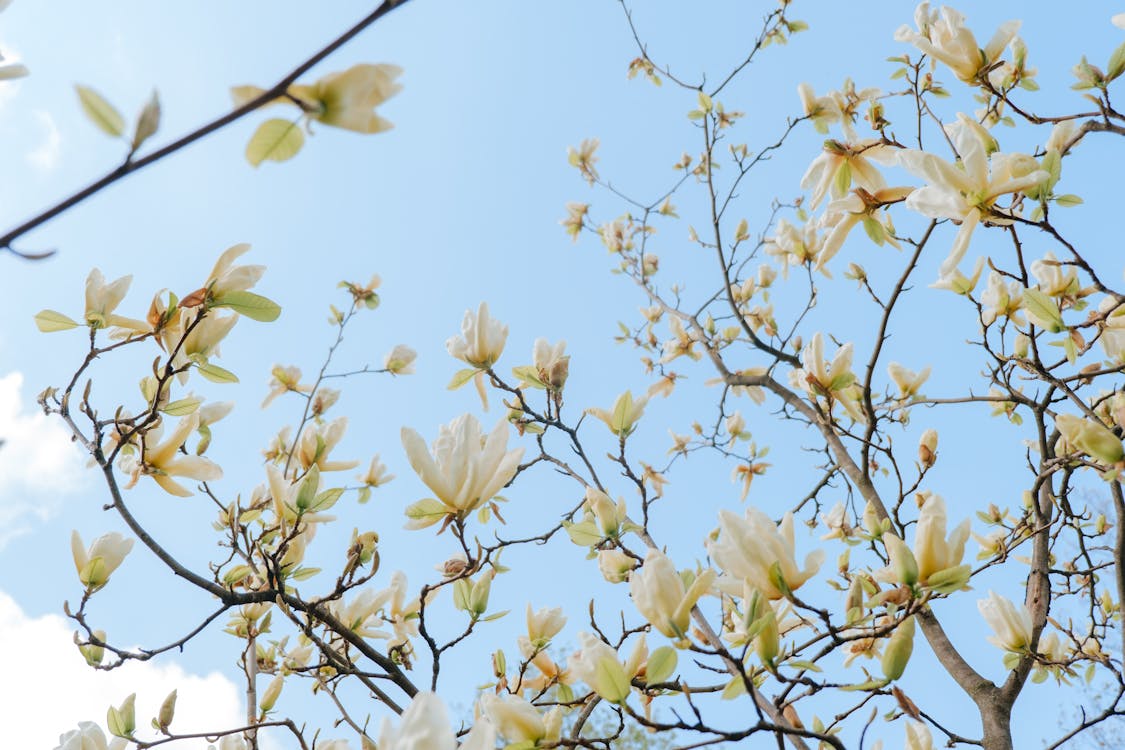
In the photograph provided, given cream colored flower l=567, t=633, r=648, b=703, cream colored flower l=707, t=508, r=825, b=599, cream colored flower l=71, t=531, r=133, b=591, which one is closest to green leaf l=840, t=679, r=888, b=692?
cream colored flower l=707, t=508, r=825, b=599

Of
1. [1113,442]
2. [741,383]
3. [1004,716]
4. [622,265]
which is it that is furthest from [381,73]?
[622,265]

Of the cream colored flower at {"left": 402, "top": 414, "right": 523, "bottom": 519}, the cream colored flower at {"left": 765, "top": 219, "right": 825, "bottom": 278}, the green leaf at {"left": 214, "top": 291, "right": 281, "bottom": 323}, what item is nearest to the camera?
the cream colored flower at {"left": 402, "top": 414, "right": 523, "bottom": 519}

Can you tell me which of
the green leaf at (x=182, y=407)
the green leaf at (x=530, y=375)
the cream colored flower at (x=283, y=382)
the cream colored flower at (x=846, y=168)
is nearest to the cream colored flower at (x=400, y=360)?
the cream colored flower at (x=283, y=382)

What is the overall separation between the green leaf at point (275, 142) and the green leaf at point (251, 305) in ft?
1.50

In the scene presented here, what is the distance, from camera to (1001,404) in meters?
1.76

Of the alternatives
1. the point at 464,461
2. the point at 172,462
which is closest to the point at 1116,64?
the point at 464,461

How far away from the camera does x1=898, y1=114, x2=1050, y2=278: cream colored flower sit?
0.91 m

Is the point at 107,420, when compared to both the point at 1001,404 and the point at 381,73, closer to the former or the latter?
the point at 381,73

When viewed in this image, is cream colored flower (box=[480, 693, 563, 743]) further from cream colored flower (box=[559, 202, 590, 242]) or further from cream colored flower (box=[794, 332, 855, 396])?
cream colored flower (box=[559, 202, 590, 242])

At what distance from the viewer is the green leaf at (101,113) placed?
0.42 meters

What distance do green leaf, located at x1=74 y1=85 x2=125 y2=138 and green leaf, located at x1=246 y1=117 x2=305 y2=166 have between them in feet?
0.24

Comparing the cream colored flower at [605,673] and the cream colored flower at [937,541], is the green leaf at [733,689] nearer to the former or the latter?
the cream colored flower at [605,673]

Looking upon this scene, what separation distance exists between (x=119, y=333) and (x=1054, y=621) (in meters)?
1.79

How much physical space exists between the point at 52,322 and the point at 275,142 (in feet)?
2.18
